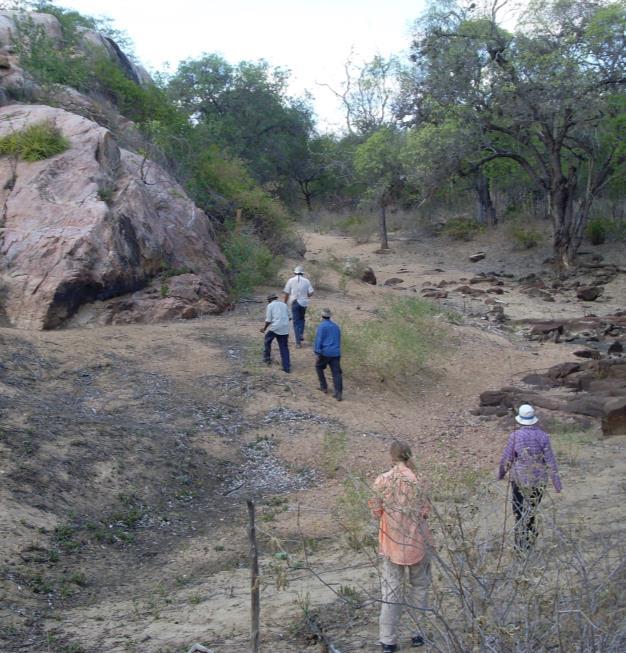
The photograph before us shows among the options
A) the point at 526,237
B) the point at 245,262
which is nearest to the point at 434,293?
the point at 245,262

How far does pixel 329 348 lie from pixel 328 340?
0.39 ft

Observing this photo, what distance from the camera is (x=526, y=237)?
31.8 m

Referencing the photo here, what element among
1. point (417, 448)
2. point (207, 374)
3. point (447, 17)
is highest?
point (447, 17)

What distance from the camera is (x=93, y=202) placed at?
49.5 feet

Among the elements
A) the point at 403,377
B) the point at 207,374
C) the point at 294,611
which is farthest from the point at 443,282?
the point at 294,611

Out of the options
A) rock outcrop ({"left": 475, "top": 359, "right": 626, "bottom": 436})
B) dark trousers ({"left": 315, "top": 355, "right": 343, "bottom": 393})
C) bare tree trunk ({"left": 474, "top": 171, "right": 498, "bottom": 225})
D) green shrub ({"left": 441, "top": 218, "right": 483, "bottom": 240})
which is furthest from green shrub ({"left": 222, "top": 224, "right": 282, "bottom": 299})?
bare tree trunk ({"left": 474, "top": 171, "right": 498, "bottom": 225})

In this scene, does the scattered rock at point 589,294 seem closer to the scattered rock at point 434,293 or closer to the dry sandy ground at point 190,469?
the scattered rock at point 434,293

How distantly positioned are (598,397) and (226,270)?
8.78 metres

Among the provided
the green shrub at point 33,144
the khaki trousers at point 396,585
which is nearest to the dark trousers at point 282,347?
the green shrub at point 33,144

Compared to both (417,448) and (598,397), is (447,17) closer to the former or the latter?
(598,397)

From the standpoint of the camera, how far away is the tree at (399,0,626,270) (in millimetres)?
23984

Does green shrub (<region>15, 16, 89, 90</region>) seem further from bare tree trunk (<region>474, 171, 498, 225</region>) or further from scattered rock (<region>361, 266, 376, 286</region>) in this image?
bare tree trunk (<region>474, 171, 498, 225</region>)

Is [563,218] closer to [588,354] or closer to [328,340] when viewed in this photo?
[588,354]

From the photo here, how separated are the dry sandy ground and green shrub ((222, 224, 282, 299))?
93.6 inches
